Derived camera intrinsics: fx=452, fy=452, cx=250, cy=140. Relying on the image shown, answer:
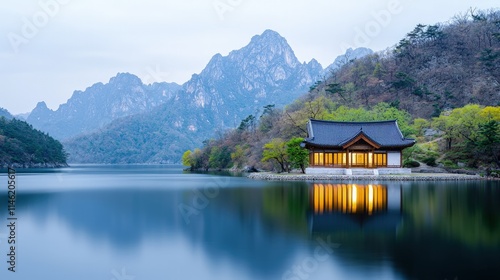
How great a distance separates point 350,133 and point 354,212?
99.3ft

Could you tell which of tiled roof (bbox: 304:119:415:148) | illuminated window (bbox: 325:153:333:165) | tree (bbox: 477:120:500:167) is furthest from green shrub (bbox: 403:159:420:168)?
illuminated window (bbox: 325:153:333:165)

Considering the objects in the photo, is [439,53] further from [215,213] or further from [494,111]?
[215,213]

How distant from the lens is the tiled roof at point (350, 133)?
44.0 metres

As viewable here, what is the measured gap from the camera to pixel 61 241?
518 inches

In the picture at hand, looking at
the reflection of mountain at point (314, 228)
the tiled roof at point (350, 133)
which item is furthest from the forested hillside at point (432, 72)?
the reflection of mountain at point (314, 228)

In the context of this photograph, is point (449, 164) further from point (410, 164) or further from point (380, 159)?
point (380, 159)

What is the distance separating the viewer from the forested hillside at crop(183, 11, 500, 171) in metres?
45.1

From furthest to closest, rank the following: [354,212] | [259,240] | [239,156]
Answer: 1. [239,156]
2. [354,212]
3. [259,240]

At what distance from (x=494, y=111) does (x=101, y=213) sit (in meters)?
39.5

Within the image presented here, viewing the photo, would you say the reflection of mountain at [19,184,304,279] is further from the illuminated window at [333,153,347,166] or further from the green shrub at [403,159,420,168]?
the green shrub at [403,159,420,168]

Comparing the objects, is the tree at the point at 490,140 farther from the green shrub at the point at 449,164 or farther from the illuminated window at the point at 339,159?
the illuminated window at the point at 339,159

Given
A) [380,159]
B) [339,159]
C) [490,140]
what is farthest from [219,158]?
[490,140]

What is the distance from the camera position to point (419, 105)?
2692 inches

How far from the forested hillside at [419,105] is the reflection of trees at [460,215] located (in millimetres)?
22126
